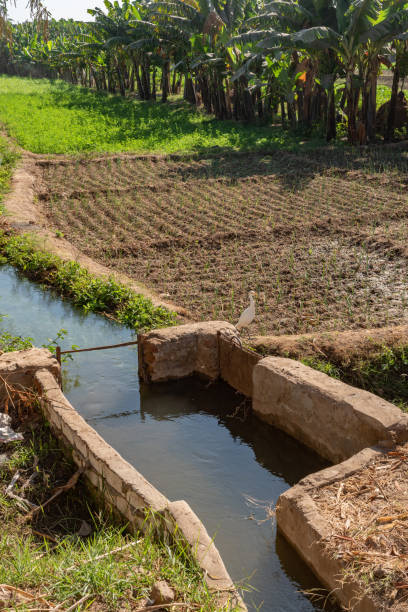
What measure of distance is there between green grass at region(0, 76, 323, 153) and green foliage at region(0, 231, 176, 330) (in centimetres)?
892

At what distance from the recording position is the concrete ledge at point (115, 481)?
3.34m

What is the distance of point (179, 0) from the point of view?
888 inches

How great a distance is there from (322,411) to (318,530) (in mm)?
1473

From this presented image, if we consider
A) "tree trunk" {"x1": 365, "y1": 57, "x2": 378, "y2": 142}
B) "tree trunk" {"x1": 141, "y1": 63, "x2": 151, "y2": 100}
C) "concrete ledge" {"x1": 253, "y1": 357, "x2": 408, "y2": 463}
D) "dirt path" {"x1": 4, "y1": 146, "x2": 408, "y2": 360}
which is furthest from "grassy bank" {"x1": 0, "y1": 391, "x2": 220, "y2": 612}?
"tree trunk" {"x1": 141, "y1": 63, "x2": 151, "y2": 100}

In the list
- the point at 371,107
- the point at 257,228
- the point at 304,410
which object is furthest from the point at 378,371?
the point at 371,107

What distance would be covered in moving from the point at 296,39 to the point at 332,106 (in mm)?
3859

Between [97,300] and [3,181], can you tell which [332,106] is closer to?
[3,181]

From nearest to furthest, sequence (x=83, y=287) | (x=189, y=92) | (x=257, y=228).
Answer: (x=83, y=287) < (x=257, y=228) < (x=189, y=92)

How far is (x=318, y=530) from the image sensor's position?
3822 mm

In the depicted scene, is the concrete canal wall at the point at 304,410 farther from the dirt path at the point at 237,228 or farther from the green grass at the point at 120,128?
the green grass at the point at 120,128

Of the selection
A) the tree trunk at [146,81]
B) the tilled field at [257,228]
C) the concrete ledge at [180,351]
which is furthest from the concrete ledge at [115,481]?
the tree trunk at [146,81]

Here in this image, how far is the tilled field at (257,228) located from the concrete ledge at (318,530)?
9.96ft

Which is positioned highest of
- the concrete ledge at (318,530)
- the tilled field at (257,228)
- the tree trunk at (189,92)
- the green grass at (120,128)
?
the tree trunk at (189,92)

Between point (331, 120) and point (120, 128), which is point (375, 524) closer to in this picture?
point (331, 120)
